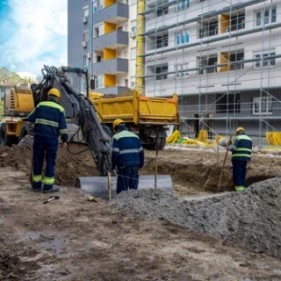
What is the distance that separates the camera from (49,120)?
26.8ft

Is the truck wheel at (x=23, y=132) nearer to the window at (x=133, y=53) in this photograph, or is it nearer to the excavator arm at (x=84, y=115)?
the excavator arm at (x=84, y=115)

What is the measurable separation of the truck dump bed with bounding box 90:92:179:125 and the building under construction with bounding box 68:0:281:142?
5.95m

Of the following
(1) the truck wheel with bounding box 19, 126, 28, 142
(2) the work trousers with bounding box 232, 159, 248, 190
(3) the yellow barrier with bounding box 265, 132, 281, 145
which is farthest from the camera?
(3) the yellow barrier with bounding box 265, 132, 281, 145

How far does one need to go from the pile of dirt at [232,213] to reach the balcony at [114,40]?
3221 centimetres

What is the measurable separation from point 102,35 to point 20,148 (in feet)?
91.8

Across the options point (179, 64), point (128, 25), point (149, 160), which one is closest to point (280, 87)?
point (179, 64)

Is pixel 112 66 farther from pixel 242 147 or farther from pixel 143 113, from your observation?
pixel 242 147

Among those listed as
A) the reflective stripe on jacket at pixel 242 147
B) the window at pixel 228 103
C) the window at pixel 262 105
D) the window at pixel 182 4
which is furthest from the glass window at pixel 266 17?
the reflective stripe on jacket at pixel 242 147

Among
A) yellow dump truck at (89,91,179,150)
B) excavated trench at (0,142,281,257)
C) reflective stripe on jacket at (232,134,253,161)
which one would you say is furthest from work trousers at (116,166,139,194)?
yellow dump truck at (89,91,179,150)

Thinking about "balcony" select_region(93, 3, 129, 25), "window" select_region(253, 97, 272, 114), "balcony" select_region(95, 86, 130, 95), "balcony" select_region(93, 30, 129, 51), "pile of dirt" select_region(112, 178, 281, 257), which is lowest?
"pile of dirt" select_region(112, 178, 281, 257)

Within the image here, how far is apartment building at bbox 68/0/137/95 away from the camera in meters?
37.9

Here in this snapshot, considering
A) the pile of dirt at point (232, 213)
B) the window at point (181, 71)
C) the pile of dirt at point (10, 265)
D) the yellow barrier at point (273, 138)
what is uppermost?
the window at point (181, 71)

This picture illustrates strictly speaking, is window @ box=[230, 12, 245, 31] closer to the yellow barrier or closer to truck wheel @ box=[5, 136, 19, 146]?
the yellow barrier

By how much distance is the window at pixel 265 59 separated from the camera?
24367mm
